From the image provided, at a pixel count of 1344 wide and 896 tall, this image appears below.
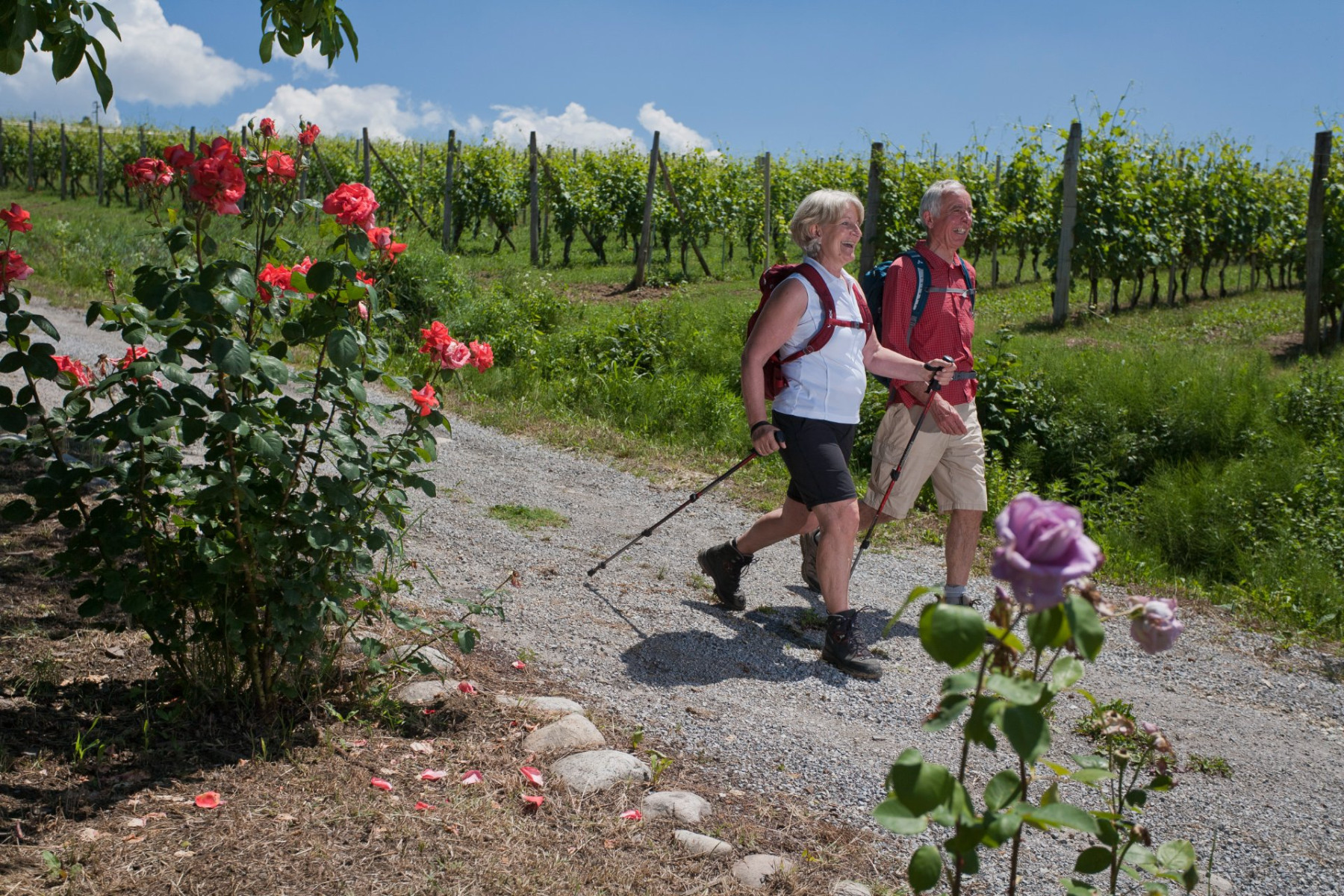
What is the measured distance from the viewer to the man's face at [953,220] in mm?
4371

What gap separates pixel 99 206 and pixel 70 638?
27644 millimetres

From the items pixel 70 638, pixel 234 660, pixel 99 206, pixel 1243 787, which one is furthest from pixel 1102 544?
pixel 99 206

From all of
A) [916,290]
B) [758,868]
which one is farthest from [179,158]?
[916,290]

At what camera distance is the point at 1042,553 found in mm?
1126

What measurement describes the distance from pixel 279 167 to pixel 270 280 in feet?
0.99

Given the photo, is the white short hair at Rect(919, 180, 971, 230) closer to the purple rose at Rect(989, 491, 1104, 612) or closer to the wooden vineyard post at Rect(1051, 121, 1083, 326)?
the purple rose at Rect(989, 491, 1104, 612)

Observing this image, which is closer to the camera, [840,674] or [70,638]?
[70,638]

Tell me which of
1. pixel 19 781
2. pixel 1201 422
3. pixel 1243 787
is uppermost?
pixel 1201 422

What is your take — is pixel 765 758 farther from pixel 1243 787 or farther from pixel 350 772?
pixel 1243 787

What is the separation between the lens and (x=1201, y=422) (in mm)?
7941

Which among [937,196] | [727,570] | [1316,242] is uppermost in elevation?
[1316,242]

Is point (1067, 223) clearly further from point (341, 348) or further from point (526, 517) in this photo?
point (341, 348)

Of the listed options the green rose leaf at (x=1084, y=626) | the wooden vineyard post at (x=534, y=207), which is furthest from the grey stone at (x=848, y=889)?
the wooden vineyard post at (x=534, y=207)

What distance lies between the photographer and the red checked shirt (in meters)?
4.48
